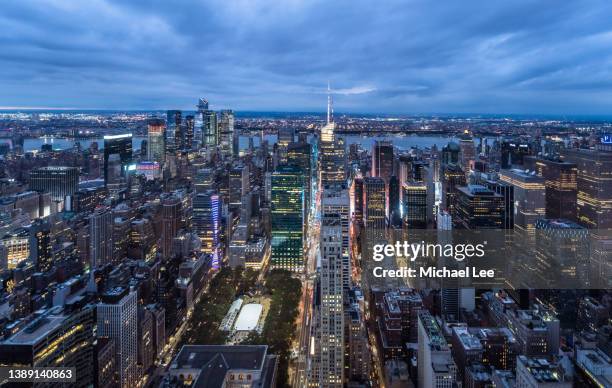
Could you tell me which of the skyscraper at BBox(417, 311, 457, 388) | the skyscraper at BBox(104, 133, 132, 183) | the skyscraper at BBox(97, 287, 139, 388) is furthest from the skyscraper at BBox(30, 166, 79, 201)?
the skyscraper at BBox(417, 311, 457, 388)

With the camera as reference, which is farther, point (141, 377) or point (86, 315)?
point (141, 377)

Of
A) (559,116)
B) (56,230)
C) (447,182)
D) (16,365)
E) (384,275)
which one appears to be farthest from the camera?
(559,116)

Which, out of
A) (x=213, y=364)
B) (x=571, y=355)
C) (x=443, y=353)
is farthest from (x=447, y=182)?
(x=213, y=364)

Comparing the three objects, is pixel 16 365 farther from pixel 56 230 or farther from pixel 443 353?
pixel 56 230

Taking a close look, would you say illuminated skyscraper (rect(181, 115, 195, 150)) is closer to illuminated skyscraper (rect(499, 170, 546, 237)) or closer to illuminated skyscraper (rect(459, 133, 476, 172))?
illuminated skyscraper (rect(459, 133, 476, 172))

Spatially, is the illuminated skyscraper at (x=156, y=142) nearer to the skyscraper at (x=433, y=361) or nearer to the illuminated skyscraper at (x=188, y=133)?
the illuminated skyscraper at (x=188, y=133)

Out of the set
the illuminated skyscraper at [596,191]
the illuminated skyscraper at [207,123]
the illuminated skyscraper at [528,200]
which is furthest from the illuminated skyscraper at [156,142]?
the illuminated skyscraper at [596,191]
